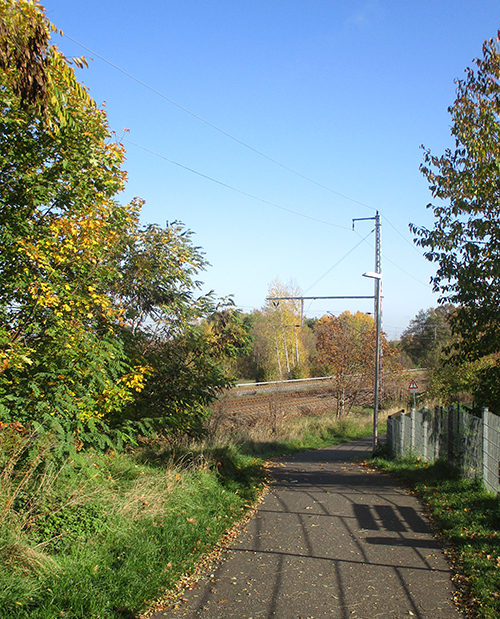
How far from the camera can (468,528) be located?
678 centimetres

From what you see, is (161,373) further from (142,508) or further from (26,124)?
(26,124)

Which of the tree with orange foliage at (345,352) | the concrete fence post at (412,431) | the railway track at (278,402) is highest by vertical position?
the tree with orange foliage at (345,352)

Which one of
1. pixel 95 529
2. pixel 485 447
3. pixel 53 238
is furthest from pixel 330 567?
pixel 53 238

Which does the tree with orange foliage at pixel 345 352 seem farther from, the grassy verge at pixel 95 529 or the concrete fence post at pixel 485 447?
the grassy verge at pixel 95 529

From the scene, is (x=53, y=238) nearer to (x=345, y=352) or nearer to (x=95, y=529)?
(x=95, y=529)

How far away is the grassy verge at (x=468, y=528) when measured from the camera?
491 cm

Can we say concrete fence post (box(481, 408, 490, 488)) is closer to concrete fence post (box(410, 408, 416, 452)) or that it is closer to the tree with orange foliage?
concrete fence post (box(410, 408, 416, 452))

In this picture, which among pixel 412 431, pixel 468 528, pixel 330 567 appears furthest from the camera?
pixel 412 431

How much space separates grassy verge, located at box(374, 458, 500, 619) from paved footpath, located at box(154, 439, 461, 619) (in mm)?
189

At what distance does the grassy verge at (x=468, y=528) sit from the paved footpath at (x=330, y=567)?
0.62 ft

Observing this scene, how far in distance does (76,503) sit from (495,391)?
24.8ft

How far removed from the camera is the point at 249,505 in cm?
888

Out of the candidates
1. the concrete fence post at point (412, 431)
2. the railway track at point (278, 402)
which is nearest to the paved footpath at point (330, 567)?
the concrete fence post at point (412, 431)

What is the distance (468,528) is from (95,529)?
4727 mm
